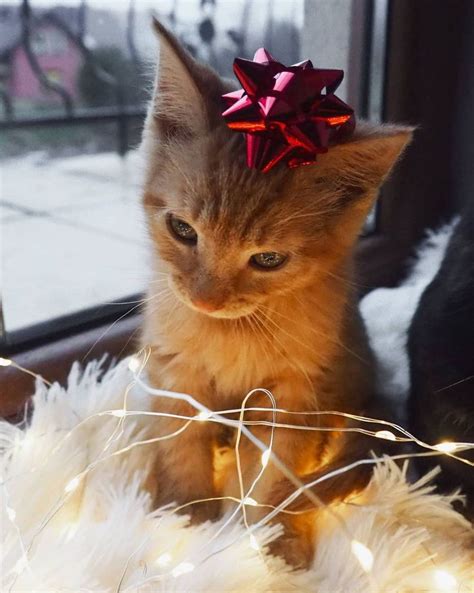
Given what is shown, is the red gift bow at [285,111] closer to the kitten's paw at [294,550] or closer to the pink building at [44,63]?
the kitten's paw at [294,550]

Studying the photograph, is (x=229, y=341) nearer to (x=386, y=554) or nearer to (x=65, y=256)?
(x=386, y=554)

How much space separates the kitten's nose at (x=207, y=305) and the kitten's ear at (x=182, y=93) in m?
0.22

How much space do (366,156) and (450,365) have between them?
330mm

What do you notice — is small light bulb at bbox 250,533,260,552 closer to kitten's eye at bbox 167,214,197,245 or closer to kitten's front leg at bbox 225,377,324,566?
kitten's front leg at bbox 225,377,324,566

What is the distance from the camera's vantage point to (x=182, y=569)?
2.64ft

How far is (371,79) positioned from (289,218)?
95cm

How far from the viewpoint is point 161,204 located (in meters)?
0.90

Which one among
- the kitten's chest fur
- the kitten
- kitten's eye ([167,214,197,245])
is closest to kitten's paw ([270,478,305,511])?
the kitten

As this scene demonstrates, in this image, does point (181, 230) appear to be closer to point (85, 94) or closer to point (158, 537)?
point (158, 537)

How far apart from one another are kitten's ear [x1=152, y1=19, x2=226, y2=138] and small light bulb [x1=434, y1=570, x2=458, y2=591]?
63cm

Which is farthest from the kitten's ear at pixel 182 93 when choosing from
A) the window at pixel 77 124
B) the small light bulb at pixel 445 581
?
the small light bulb at pixel 445 581

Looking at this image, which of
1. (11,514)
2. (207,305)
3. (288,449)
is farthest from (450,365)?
(11,514)

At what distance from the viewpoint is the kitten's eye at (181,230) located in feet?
2.87

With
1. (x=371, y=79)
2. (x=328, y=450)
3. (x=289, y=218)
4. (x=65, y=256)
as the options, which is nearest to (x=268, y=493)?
(x=328, y=450)
